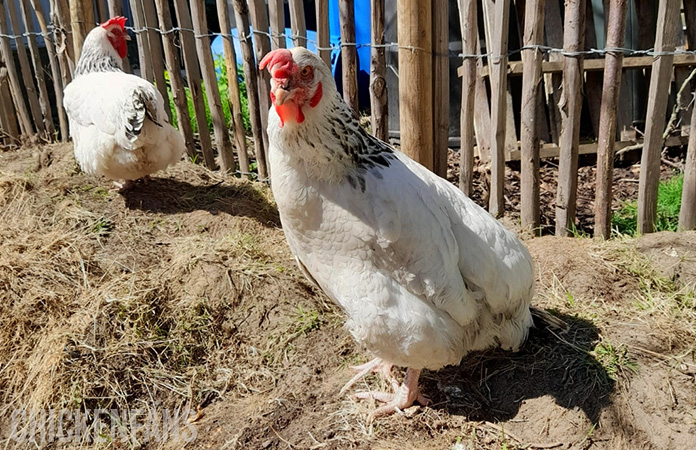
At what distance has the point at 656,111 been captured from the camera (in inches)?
138

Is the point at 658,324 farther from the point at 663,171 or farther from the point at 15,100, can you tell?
the point at 15,100

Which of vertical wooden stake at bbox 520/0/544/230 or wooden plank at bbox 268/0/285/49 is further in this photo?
wooden plank at bbox 268/0/285/49

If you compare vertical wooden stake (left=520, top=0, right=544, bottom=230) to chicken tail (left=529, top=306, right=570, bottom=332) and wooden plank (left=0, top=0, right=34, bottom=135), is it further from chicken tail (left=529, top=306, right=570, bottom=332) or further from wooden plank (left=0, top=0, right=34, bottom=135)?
wooden plank (left=0, top=0, right=34, bottom=135)

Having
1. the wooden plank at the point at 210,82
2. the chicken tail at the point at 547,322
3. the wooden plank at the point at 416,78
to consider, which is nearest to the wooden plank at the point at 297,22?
the wooden plank at the point at 210,82

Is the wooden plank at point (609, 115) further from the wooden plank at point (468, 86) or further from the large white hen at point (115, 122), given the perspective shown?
the large white hen at point (115, 122)

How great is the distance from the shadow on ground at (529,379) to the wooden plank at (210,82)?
3319mm

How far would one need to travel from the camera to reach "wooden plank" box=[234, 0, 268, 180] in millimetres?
4633

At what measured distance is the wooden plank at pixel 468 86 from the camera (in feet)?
12.2

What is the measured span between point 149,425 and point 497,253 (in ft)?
7.24

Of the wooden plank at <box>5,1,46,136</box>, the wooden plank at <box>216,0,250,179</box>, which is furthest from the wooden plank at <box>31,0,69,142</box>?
the wooden plank at <box>216,0,250,179</box>

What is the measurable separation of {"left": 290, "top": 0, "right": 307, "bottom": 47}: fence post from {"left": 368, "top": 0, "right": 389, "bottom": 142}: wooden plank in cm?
25

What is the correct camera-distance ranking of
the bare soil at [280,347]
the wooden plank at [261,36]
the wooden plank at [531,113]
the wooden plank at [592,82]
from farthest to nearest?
the wooden plank at [592,82] → the wooden plank at [261,36] → the wooden plank at [531,113] → the bare soil at [280,347]

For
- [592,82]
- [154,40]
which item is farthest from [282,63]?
[592,82]

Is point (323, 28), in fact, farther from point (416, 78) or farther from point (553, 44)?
point (553, 44)
